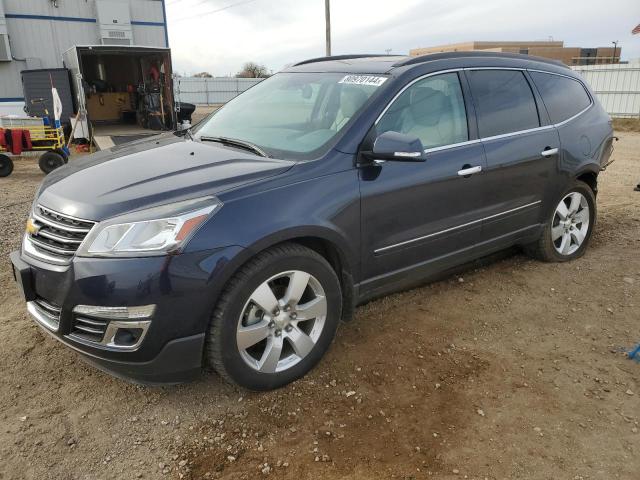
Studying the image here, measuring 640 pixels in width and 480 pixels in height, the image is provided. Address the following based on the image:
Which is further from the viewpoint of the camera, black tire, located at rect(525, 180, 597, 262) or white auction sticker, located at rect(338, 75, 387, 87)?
black tire, located at rect(525, 180, 597, 262)

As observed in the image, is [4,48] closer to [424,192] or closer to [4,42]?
[4,42]

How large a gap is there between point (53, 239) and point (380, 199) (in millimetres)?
1770

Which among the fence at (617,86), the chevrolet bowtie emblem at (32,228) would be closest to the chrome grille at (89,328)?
the chevrolet bowtie emblem at (32,228)

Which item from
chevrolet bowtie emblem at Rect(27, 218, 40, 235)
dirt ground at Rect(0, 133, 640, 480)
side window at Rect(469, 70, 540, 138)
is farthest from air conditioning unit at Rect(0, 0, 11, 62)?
side window at Rect(469, 70, 540, 138)

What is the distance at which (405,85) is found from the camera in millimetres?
3266

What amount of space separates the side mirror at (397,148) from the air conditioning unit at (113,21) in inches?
689

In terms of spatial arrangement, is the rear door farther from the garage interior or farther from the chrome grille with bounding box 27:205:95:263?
the garage interior

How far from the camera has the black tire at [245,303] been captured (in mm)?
2516

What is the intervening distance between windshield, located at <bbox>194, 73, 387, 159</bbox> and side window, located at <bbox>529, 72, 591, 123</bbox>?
1.79 meters

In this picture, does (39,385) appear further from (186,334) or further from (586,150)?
(586,150)

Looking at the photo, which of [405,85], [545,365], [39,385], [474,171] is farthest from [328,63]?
[39,385]

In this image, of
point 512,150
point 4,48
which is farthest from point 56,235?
point 4,48

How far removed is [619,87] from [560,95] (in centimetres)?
1905

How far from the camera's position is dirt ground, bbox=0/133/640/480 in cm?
237
